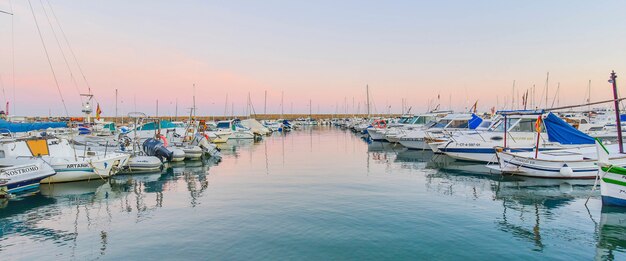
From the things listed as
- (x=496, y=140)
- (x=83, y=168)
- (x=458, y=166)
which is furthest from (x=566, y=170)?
(x=83, y=168)

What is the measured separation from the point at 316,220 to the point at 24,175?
13.6m

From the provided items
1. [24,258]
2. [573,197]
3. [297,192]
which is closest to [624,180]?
[573,197]

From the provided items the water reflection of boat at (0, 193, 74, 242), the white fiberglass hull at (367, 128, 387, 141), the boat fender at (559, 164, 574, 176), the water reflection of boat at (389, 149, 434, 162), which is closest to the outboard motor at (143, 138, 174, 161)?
the water reflection of boat at (0, 193, 74, 242)

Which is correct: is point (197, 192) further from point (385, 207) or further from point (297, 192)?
point (385, 207)

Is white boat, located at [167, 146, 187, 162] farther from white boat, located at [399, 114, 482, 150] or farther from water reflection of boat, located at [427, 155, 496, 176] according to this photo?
white boat, located at [399, 114, 482, 150]

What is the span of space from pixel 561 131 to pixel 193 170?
23209mm

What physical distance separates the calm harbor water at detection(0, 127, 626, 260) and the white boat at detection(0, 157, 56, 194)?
25.0 inches

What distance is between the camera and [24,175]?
16.9 metres

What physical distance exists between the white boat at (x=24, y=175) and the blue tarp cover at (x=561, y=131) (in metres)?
27.1

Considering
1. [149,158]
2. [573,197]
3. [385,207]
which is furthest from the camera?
[149,158]

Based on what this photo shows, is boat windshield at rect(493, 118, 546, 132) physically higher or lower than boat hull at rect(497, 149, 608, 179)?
higher

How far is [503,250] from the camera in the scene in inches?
396

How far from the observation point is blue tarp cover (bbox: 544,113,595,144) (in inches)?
883

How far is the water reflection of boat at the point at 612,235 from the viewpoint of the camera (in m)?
9.70
